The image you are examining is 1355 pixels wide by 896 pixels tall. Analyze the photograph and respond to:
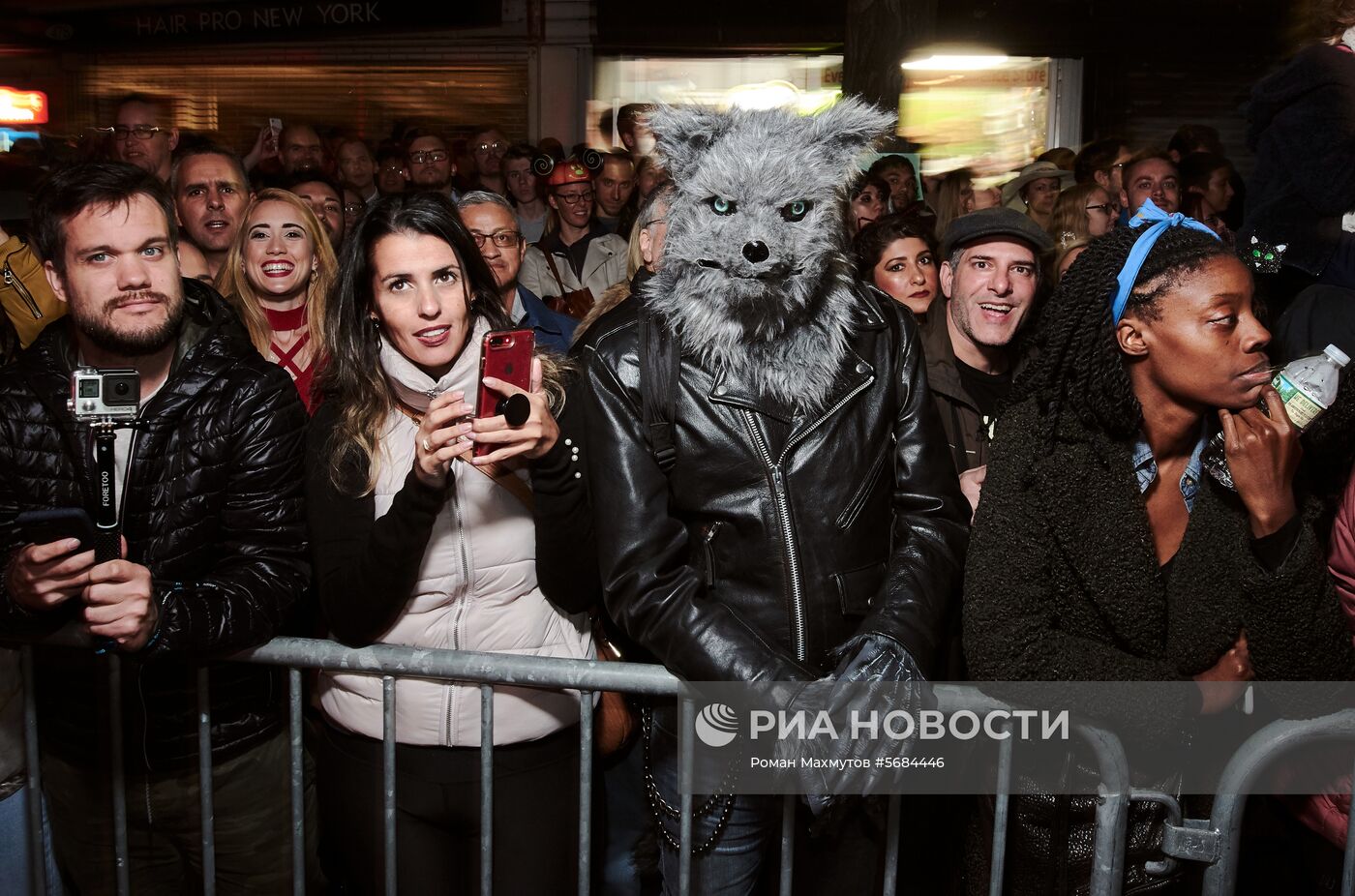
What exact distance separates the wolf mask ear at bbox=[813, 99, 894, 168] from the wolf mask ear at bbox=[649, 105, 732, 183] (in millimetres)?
214

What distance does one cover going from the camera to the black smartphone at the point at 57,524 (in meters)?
2.52

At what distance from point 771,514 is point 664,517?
24cm

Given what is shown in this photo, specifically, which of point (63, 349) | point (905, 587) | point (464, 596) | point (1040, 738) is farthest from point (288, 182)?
point (1040, 738)

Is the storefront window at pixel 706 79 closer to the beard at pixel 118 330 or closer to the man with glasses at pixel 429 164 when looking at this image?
the man with glasses at pixel 429 164

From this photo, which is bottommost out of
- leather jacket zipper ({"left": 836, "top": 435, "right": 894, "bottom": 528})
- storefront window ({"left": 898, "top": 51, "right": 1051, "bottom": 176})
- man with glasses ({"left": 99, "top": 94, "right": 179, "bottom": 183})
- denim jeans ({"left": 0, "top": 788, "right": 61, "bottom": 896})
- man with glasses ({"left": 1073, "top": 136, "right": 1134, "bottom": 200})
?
denim jeans ({"left": 0, "top": 788, "right": 61, "bottom": 896})

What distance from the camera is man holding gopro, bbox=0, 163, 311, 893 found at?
A: 9.11ft

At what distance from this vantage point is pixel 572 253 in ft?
21.7

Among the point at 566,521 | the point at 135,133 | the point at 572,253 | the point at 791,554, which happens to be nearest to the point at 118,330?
the point at 566,521

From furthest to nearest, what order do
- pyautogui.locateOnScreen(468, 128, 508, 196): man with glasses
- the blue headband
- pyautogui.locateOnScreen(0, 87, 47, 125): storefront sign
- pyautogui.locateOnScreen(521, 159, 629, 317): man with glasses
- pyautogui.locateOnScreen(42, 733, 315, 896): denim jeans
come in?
1. pyautogui.locateOnScreen(0, 87, 47, 125): storefront sign
2. pyautogui.locateOnScreen(468, 128, 508, 196): man with glasses
3. pyautogui.locateOnScreen(521, 159, 629, 317): man with glasses
4. pyautogui.locateOnScreen(42, 733, 315, 896): denim jeans
5. the blue headband

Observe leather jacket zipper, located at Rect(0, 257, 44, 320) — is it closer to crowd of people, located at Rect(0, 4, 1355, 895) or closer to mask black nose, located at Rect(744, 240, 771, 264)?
crowd of people, located at Rect(0, 4, 1355, 895)

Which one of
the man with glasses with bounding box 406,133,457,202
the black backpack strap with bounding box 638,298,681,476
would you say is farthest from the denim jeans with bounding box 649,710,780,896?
the man with glasses with bounding box 406,133,457,202

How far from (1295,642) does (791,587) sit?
1053 millimetres

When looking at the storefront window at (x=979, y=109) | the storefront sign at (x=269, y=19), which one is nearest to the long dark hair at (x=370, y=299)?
the storefront window at (x=979, y=109)

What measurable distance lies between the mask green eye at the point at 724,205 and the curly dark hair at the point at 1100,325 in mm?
807
